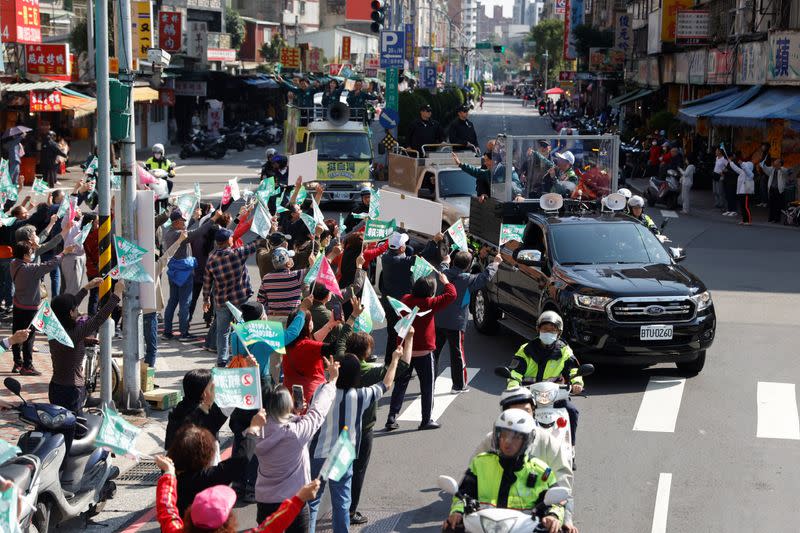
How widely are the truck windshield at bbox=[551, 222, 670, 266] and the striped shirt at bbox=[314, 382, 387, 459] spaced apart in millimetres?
6494

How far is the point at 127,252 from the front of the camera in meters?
A: 11.2

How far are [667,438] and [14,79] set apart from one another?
29770 mm

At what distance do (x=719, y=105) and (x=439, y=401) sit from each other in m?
24.9

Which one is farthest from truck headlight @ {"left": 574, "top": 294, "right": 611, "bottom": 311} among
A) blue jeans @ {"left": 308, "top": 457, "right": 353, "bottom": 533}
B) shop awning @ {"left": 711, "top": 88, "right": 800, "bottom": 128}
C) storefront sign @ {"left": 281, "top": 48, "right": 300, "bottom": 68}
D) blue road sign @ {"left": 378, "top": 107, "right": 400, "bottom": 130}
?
storefront sign @ {"left": 281, "top": 48, "right": 300, "bottom": 68}

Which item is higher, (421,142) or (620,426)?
(421,142)

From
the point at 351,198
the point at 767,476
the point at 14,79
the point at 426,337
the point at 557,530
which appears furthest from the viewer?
the point at 14,79

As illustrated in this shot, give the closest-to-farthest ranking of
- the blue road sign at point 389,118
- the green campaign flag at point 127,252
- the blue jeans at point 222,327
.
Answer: the green campaign flag at point 127,252 → the blue jeans at point 222,327 → the blue road sign at point 389,118

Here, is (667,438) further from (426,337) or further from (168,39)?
(168,39)

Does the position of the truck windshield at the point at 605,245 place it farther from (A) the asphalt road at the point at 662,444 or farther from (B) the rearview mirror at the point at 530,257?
(A) the asphalt road at the point at 662,444

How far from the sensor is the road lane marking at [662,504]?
29.9ft

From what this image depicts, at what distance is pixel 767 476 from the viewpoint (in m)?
10.4

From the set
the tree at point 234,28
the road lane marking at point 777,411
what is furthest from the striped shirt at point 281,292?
the tree at point 234,28

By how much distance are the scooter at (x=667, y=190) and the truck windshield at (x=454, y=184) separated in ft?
36.2

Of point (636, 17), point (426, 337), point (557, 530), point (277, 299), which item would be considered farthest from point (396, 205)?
point (636, 17)
